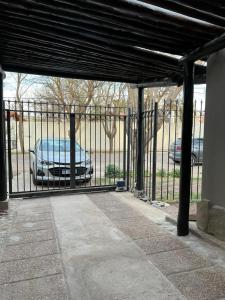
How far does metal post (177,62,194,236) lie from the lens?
3975 mm

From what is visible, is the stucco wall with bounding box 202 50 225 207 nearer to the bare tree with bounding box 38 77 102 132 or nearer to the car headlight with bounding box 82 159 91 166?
the car headlight with bounding box 82 159 91 166

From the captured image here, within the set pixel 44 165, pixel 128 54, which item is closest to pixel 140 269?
pixel 128 54

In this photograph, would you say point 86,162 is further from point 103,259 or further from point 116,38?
point 116,38

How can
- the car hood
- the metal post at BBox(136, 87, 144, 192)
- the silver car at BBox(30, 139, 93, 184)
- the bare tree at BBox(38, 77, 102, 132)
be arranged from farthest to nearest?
the bare tree at BBox(38, 77, 102, 132) → the car hood → the silver car at BBox(30, 139, 93, 184) → the metal post at BBox(136, 87, 144, 192)

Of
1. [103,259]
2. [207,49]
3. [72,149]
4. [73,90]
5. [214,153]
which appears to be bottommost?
[103,259]

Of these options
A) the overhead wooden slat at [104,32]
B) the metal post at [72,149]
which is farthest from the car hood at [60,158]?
the overhead wooden slat at [104,32]

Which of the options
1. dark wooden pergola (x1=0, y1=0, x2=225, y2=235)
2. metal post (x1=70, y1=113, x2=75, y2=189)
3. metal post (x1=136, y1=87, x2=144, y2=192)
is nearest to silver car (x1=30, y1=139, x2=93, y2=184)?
metal post (x1=70, y1=113, x2=75, y2=189)

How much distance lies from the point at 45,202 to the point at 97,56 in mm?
3435

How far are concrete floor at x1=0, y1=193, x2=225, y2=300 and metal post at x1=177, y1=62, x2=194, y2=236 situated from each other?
0.26m

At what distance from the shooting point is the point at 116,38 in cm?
332

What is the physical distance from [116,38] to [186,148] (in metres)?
1.81

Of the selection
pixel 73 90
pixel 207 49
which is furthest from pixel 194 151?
pixel 73 90

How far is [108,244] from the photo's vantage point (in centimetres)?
375

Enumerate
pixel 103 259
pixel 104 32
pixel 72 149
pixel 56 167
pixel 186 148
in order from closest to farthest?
pixel 104 32
pixel 103 259
pixel 186 148
pixel 72 149
pixel 56 167
